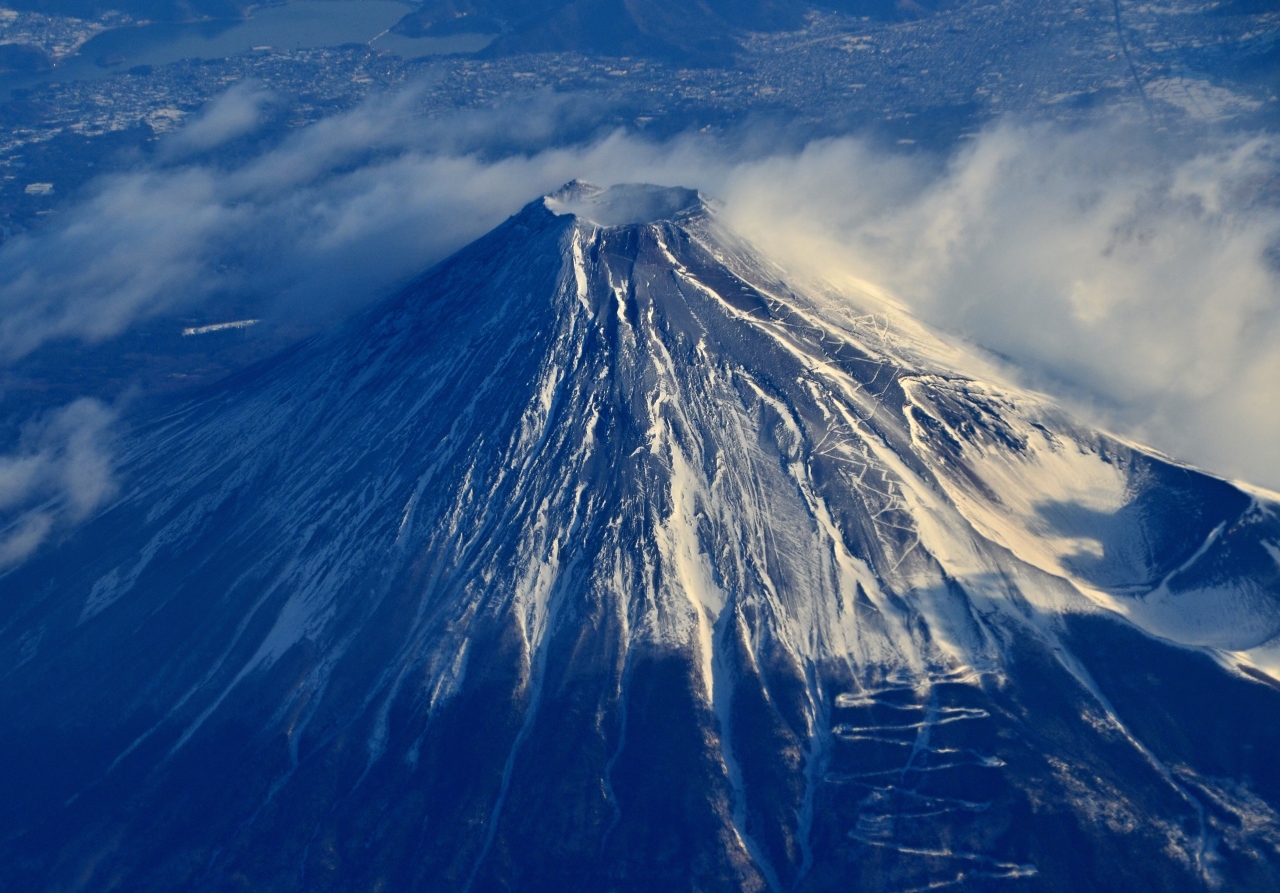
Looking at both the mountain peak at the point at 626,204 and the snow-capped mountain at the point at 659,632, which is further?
the mountain peak at the point at 626,204

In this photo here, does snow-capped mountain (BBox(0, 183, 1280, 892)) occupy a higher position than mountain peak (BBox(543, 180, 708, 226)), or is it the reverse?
mountain peak (BBox(543, 180, 708, 226))

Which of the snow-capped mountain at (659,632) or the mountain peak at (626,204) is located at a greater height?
the mountain peak at (626,204)

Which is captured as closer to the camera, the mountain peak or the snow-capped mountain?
the snow-capped mountain

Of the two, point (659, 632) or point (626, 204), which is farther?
point (626, 204)

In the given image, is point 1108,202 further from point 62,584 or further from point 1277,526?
point 62,584

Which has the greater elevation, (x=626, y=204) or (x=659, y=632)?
(x=626, y=204)
